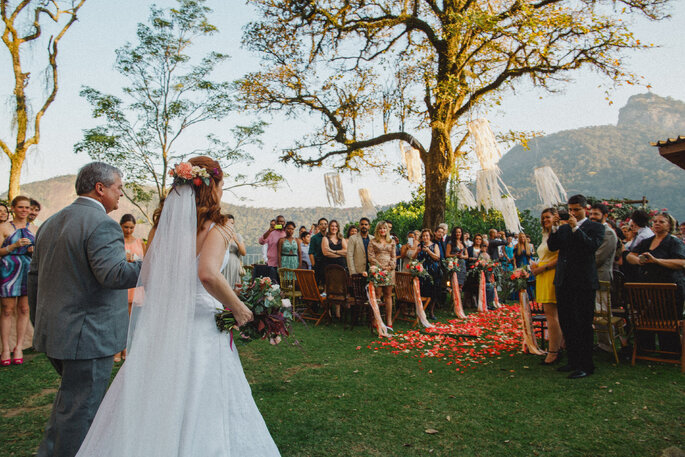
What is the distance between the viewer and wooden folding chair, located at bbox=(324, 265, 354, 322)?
8.07m

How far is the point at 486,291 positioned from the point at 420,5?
9.45 metres

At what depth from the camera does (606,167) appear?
3009 inches

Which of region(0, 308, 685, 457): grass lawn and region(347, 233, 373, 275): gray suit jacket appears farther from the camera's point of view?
region(347, 233, 373, 275): gray suit jacket

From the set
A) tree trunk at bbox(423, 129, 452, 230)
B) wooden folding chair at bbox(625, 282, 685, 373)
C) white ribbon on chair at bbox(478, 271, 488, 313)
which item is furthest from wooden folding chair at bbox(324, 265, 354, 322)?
tree trunk at bbox(423, 129, 452, 230)

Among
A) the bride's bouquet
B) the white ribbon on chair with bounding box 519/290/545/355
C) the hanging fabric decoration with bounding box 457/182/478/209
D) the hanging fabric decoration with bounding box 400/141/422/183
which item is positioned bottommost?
the white ribbon on chair with bounding box 519/290/545/355

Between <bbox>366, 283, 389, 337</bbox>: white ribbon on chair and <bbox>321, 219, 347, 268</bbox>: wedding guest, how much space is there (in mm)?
1797

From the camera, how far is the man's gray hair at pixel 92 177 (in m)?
2.64

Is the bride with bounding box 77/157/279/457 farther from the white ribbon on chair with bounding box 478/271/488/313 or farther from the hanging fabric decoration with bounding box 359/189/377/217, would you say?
the hanging fabric decoration with bounding box 359/189/377/217

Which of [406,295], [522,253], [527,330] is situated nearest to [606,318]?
[527,330]

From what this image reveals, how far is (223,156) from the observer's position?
55.9 ft

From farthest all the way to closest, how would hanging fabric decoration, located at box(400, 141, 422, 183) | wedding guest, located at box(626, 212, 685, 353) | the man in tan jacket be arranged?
hanging fabric decoration, located at box(400, 141, 422, 183), the man in tan jacket, wedding guest, located at box(626, 212, 685, 353)

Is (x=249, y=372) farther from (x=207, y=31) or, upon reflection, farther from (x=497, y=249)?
(x=207, y=31)

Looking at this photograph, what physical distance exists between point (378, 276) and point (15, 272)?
5.56 metres

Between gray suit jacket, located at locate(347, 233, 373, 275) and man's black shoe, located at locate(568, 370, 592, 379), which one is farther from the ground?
gray suit jacket, located at locate(347, 233, 373, 275)
